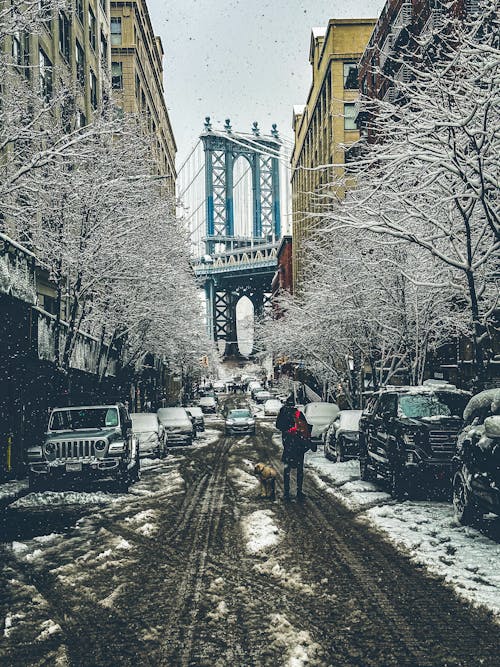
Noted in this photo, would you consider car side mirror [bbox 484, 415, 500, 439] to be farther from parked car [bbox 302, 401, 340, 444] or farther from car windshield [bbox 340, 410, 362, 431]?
parked car [bbox 302, 401, 340, 444]

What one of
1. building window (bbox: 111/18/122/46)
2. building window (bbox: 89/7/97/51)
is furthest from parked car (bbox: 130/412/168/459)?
building window (bbox: 111/18/122/46)

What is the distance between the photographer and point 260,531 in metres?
10.7

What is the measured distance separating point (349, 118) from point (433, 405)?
159ft

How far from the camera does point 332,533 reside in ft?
34.8

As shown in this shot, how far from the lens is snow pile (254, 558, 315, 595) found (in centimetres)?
753

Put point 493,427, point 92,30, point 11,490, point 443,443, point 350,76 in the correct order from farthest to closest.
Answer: point 350,76 < point 92,30 < point 11,490 < point 443,443 < point 493,427

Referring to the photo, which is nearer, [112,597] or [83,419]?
[112,597]

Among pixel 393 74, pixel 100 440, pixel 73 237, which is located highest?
pixel 393 74

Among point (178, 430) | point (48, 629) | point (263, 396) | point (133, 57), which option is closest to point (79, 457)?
point (48, 629)

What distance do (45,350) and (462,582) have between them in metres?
15.9

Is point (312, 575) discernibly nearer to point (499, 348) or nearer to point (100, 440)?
point (100, 440)

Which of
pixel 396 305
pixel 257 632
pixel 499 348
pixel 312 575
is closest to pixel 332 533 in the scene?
pixel 312 575

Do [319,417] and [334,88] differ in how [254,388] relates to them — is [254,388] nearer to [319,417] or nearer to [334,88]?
[334,88]

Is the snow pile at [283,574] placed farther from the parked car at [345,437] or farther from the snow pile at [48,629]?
the parked car at [345,437]
